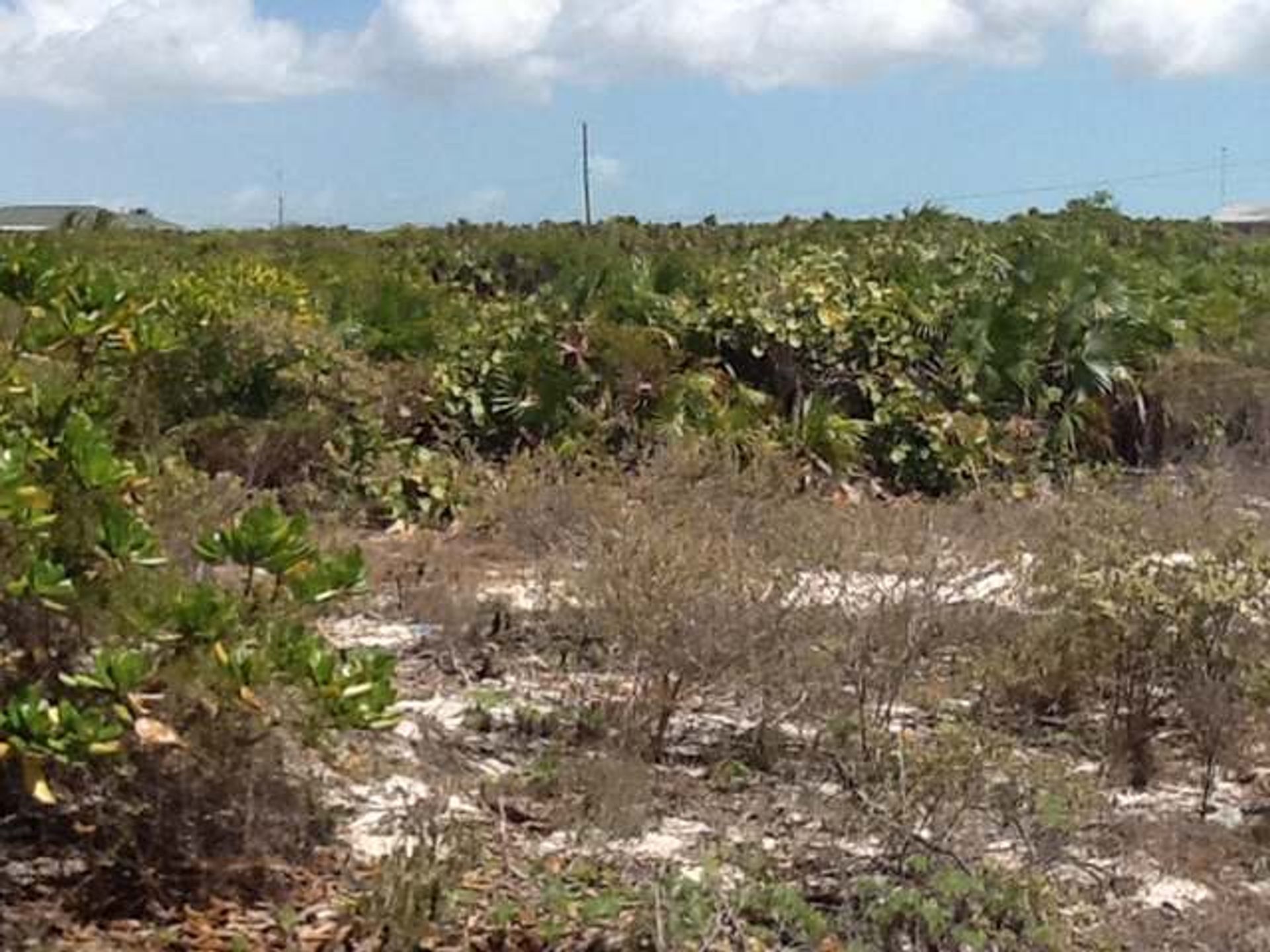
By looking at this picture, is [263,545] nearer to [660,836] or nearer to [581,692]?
[660,836]

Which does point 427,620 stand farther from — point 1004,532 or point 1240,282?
point 1240,282

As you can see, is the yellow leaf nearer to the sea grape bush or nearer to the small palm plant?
the sea grape bush

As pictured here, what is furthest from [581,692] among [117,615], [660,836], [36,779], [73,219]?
[73,219]

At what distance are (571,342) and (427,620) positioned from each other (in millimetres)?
5716

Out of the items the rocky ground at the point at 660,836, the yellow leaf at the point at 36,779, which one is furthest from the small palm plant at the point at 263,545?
the rocky ground at the point at 660,836

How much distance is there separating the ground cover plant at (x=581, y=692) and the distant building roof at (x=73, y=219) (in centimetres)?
633

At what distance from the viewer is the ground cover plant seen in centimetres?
524

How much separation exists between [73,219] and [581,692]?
2056cm

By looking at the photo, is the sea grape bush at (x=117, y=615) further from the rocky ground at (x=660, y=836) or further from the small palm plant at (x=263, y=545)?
the rocky ground at (x=660, y=836)

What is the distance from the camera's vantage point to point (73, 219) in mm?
26188

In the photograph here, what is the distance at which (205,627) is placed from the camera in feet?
16.5

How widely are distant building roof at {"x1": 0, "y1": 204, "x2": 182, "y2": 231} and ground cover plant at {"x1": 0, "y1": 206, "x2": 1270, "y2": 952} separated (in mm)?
6327

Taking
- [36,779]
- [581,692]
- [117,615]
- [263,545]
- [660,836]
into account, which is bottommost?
[660,836]

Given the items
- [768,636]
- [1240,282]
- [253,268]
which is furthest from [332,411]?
[1240,282]
